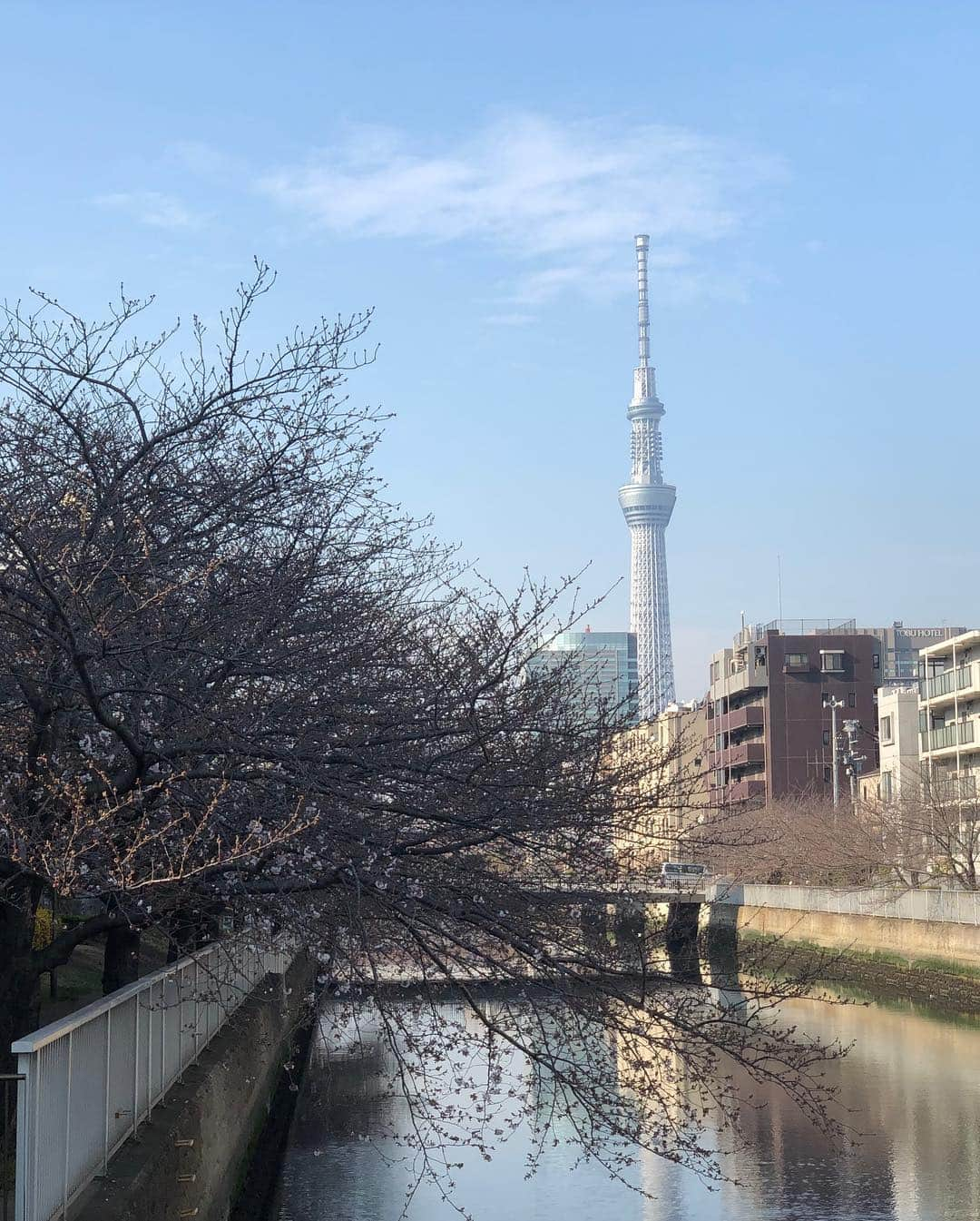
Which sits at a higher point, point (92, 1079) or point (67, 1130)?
point (92, 1079)

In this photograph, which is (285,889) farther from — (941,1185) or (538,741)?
(941,1185)

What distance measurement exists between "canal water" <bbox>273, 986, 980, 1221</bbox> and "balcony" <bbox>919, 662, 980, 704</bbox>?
44.6 meters

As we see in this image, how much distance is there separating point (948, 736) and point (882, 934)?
28.0 m

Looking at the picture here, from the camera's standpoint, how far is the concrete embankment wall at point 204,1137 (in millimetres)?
9969

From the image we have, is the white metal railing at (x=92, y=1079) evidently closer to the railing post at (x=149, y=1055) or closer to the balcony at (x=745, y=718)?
the railing post at (x=149, y=1055)

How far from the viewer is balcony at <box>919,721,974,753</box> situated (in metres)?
68.6

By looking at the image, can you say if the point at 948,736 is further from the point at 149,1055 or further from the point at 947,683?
the point at 149,1055

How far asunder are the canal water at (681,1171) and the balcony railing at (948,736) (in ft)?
145

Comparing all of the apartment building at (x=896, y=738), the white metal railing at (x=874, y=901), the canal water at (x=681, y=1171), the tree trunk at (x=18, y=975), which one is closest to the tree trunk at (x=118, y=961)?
the canal water at (x=681, y=1171)

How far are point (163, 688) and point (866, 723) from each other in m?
94.7

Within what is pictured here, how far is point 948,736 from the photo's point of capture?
7081cm

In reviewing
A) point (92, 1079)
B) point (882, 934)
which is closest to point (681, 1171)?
point (92, 1079)

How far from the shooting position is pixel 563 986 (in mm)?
10562

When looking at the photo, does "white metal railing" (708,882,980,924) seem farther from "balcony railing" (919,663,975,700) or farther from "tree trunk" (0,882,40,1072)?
"tree trunk" (0,882,40,1072)
